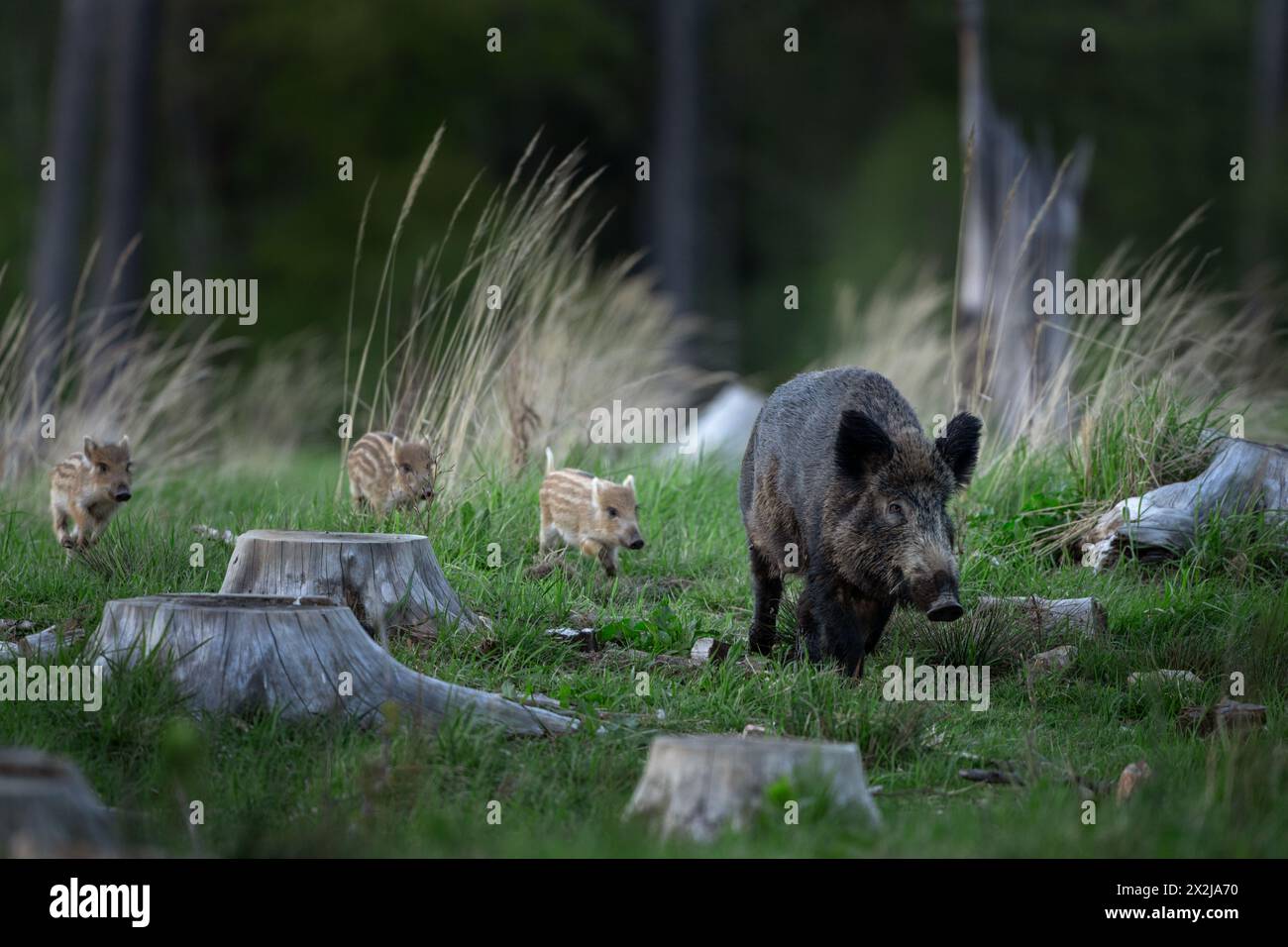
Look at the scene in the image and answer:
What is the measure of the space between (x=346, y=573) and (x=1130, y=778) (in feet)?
9.48

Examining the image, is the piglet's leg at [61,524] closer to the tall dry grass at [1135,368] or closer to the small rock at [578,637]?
the small rock at [578,637]

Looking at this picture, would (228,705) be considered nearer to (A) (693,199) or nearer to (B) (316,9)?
(A) (693,199)

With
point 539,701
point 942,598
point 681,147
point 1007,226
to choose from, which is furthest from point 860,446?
point 681,147

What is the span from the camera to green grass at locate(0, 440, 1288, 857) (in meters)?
3.86

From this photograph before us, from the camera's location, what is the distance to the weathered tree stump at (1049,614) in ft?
20.7

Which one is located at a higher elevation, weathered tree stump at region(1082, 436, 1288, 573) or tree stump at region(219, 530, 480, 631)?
weathered tree stump at region(1082, 436, 1288, 573)

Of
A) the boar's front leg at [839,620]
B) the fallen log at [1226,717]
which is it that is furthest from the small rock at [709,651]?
the fallen log at [1226,717]

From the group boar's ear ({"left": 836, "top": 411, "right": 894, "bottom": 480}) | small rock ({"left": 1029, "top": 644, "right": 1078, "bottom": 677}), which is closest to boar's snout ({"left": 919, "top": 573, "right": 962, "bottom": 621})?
boar's ear ({"left": 836, "top": 411, "right": 894, "bottom": 480})

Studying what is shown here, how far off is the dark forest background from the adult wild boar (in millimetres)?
15240

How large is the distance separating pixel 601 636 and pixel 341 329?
1753cm

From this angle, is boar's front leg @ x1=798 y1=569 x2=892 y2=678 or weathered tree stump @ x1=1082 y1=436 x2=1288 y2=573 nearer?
boar's front leg @ x1=798 y1=569 x2=892 y2=678

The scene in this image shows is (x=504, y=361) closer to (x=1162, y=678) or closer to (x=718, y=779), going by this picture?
(x=1162, y=678)

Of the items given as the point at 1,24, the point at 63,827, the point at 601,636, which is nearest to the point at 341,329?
the point at 1,24

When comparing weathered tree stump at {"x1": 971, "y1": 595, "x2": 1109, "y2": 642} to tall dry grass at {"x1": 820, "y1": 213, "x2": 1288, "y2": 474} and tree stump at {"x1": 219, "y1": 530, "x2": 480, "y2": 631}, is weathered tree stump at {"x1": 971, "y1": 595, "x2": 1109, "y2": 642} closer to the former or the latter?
tall dry grass at {"x1": 820, "y1": 213, "x2": 1288, "y2": 474}
